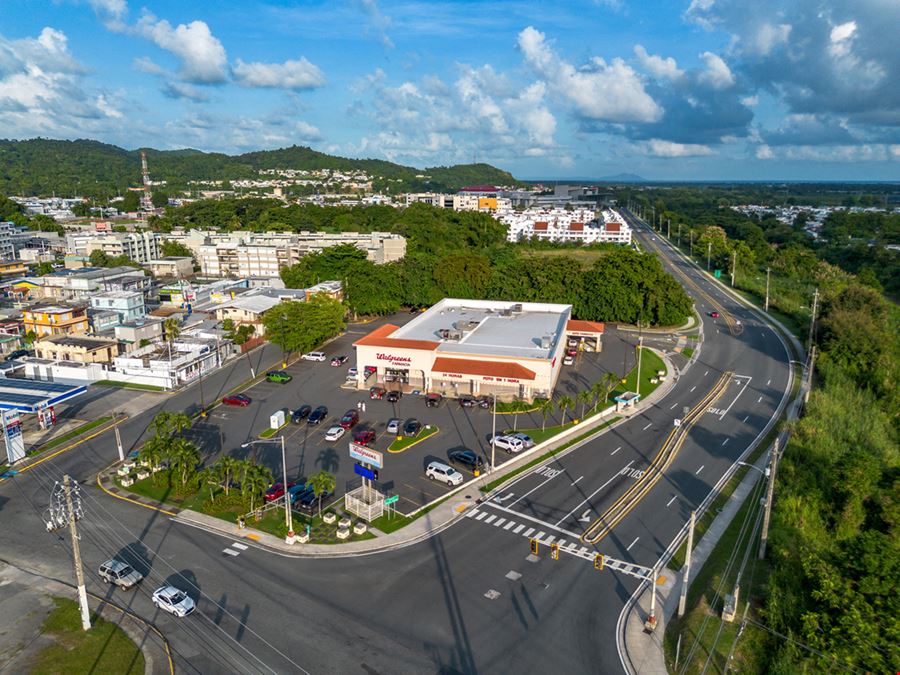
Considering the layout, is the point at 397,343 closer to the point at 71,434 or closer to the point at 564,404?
the point at 564,404

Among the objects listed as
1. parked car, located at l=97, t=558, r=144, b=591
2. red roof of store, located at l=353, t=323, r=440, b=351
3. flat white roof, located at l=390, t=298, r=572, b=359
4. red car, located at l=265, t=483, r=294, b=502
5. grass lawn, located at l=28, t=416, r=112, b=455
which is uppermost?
red roof of store, located at l=353, t=323, r=440, b=351

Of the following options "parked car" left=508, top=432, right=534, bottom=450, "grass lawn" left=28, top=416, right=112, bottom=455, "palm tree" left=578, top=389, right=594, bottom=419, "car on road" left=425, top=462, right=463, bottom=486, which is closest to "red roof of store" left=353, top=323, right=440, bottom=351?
"palm tree" left=578, top=389, right=594, bottom=419

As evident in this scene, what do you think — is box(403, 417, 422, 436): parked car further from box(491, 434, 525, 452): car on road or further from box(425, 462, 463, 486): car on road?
box(425, 462, 463, 486): car on road

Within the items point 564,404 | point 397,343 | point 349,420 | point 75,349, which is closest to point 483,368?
point 564,404

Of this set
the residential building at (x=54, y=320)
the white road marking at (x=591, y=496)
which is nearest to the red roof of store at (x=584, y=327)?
the white road marking at (x=591, y=496)

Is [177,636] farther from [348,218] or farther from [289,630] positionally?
[348,218]

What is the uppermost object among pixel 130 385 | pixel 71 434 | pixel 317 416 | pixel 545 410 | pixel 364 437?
pixel 545 410

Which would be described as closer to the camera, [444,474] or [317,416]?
[444,474]
